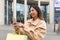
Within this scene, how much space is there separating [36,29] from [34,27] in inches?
1.6

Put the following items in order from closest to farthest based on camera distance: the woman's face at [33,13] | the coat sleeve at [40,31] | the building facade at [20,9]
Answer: the coat sleeve at [40,31]
the woman's face at [33,13]
the building facade at [20,9]

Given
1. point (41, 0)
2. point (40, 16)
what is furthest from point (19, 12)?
point (40, 16)

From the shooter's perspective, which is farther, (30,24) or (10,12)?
(10,12)

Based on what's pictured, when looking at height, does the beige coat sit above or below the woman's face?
below

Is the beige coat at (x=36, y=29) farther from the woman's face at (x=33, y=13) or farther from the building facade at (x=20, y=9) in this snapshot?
the building facade at (x=20, y=9)

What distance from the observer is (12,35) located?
2748 millimetres

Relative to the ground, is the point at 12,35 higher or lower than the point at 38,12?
lower

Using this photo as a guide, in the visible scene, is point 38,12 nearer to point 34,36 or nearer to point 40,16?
point 40,16

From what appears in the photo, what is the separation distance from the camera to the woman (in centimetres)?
270

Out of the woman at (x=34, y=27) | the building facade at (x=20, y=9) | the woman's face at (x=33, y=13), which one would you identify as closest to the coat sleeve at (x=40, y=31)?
the woman at (x=34, y=27)

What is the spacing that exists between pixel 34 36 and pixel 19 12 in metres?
28.7

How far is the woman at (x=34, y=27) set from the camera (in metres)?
2.70

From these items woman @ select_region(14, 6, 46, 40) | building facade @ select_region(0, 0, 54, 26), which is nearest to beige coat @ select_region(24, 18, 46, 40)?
woman @ select_region(14, 6, 46, 40)

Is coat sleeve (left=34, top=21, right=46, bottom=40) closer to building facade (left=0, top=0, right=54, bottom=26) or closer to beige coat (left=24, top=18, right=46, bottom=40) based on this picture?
beige coat (left=24, top=18, right=46, bottom=40)
